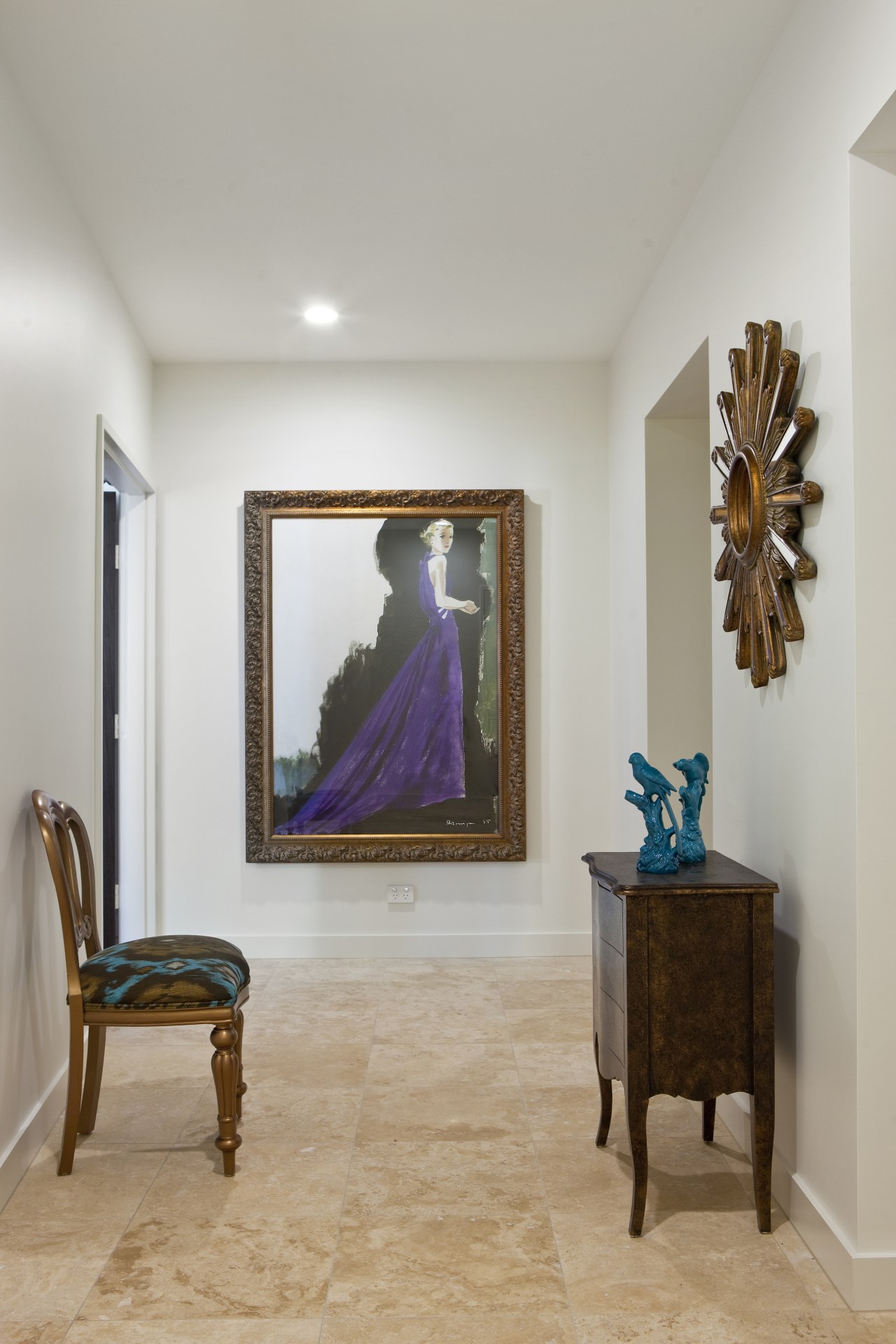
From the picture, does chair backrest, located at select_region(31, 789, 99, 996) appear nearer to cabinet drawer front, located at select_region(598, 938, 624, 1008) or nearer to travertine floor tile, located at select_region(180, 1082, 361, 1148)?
travertine floor tile, located at select_region(180, 1082, 361, 1148)

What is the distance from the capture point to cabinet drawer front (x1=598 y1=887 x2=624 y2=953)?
2355mm

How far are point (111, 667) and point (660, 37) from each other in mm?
3211

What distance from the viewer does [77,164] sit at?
3051 millimetres

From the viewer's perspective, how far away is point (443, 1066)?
335 cm

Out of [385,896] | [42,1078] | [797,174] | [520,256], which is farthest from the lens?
[385,896]

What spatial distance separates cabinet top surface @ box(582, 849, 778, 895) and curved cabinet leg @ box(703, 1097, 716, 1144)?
67cm

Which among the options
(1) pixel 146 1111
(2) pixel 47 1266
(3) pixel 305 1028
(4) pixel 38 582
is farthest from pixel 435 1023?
(4) pixel 38 582

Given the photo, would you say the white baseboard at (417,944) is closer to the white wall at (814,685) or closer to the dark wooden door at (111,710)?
the dark wooden door at (111,710)

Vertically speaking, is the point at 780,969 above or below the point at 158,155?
below

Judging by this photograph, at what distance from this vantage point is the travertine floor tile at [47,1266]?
6.57 feet

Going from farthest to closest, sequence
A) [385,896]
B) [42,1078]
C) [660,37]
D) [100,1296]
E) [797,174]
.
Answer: [385,896] → [42,1078] → [660,37] → [797,174] → [100,1296]

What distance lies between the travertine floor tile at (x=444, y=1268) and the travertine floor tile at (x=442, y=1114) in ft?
1.55

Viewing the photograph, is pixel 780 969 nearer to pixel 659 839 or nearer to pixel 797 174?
pixel 659 839

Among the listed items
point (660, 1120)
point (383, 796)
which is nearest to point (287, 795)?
point (383, 796)
